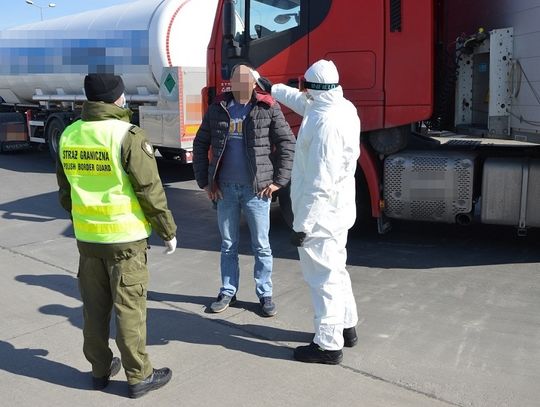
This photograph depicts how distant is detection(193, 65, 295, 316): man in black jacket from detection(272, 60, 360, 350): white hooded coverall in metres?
0.74

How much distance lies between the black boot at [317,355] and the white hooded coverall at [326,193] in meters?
0.04

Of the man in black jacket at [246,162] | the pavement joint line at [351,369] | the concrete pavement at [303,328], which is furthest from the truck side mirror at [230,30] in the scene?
the pavement joint line at [351,369]

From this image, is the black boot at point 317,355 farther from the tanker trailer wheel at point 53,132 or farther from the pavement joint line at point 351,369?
the tanker trailer wheel at point 53,132

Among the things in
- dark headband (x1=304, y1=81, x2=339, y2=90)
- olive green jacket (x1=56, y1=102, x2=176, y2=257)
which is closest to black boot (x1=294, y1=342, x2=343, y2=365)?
olive green jacket (x1=56, y1=102, x2=176, y2=257)

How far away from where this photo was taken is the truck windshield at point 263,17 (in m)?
6.08

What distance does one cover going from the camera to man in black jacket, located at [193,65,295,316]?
172 inches

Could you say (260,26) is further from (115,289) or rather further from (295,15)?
(115,289)

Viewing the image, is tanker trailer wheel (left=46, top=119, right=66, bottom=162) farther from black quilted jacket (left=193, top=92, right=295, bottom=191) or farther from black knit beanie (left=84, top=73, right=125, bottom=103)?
black knit beanie (left=84, top=73, right=125, bottom=103)

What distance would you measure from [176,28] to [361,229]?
5.28m

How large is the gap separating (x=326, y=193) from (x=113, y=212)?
4.04 feet

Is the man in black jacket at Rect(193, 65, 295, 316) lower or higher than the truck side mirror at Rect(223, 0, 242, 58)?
lower

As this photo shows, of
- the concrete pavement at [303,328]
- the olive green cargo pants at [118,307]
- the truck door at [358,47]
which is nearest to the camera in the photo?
the olive green cargo pants at [118,307]

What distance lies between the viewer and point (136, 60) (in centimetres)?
1010

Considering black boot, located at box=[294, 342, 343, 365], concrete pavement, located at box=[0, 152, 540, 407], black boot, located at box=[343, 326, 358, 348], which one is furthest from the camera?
black boot, located at box=[343, 326, 358, 348]
